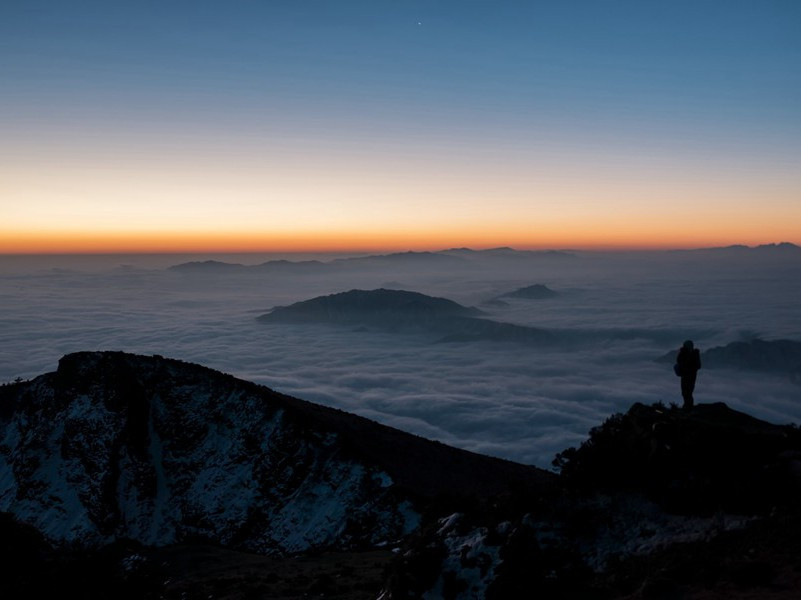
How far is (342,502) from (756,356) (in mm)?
190091

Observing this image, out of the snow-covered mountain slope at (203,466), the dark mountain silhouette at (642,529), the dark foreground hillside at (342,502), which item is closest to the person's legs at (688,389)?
the dark foreground hillside at (342,502)

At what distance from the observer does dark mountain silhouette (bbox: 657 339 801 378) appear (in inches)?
7032

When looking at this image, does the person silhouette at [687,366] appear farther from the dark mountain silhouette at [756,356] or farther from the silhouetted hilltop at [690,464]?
the dark mountain silhouette at [756,356]

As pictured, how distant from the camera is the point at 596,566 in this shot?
11469 mm

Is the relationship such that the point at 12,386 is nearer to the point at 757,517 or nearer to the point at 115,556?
the point at 115,556

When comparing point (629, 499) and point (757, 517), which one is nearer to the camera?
point (757, 517)

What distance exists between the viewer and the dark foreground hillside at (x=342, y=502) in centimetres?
1137

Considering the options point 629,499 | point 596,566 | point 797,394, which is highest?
point 629,499

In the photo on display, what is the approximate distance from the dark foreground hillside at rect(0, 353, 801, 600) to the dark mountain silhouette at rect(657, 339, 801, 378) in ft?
560

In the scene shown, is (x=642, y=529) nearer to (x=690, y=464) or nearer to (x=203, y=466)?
(x=690, y=464)

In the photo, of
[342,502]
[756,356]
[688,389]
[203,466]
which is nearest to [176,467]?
[203,466]

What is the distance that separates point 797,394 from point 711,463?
546 feet

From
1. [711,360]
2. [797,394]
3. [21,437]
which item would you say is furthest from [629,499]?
[711,360]

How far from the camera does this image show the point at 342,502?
3412cm
